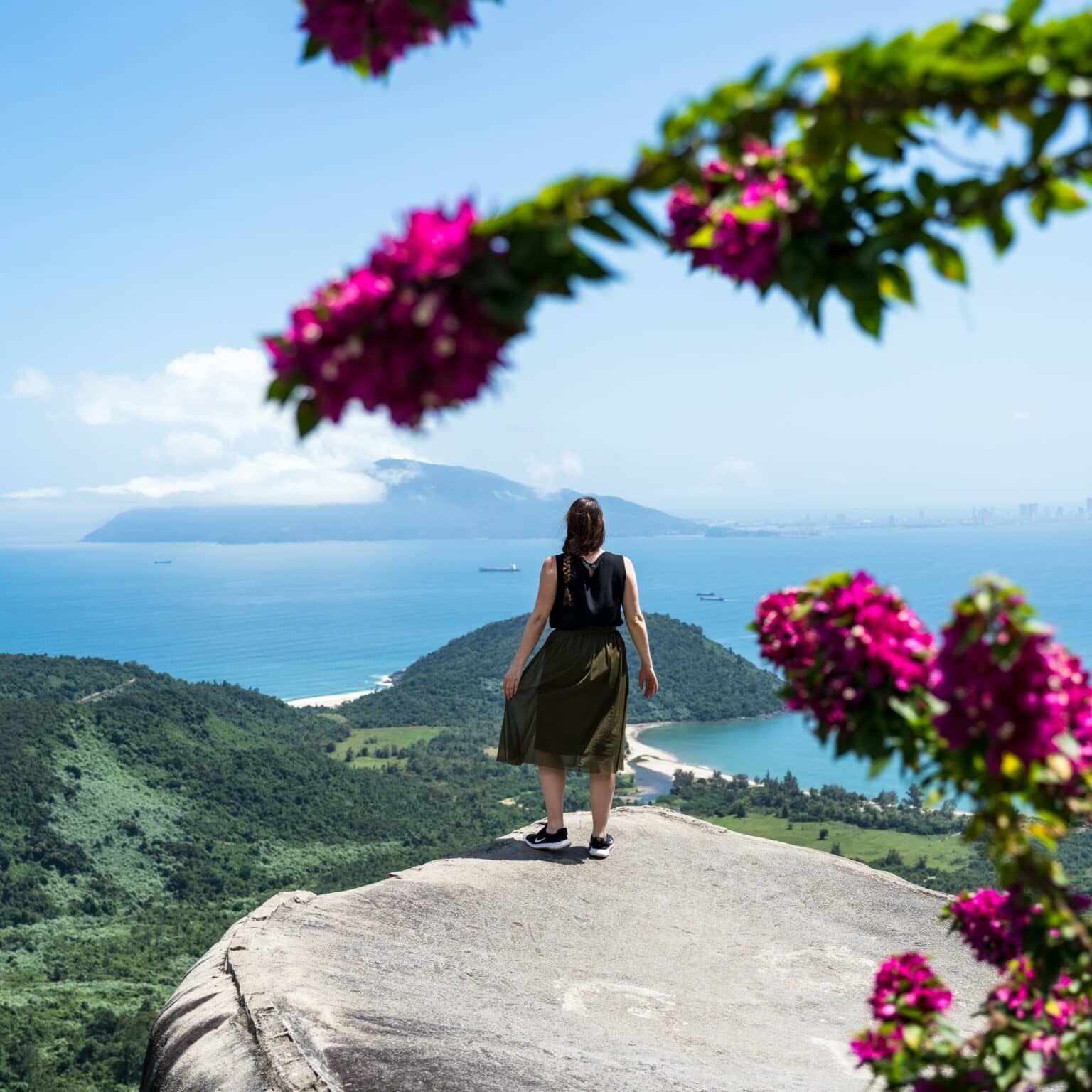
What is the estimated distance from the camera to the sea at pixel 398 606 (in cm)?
6375

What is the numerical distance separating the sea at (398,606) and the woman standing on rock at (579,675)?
41.8m

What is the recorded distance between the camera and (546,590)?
508cm

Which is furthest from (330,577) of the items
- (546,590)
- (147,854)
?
(546,590)

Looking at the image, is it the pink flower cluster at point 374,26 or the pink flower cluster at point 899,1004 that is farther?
the pink flower cluster at point 899,1004

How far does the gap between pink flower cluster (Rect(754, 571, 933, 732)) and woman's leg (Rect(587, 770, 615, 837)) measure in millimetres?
3675

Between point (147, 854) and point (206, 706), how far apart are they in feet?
42.2

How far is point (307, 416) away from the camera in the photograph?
1.24 metres

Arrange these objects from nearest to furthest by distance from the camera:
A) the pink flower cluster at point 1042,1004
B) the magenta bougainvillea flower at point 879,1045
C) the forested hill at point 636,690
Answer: the pink flower cluster at point 1042,1004, the magenta bougainvillea flower at point 879,1045, the forested hill at point 636,690

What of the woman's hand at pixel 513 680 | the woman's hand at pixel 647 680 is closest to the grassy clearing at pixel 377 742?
the woman's hand at pixel 513 680

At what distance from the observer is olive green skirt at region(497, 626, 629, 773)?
531 centimetres

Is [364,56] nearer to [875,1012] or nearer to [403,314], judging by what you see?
[403,314]

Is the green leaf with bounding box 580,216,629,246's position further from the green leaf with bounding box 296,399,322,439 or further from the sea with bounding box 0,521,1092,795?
the sea with bounding box 0,521,1092,795

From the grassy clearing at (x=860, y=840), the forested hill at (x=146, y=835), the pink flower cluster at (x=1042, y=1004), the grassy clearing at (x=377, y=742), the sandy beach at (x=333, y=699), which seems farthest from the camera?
the sandy beach at (x=333, y=699)

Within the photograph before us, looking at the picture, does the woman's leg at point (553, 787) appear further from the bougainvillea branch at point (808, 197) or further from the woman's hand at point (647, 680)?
the bougainvillea branch at point (808, 197)
